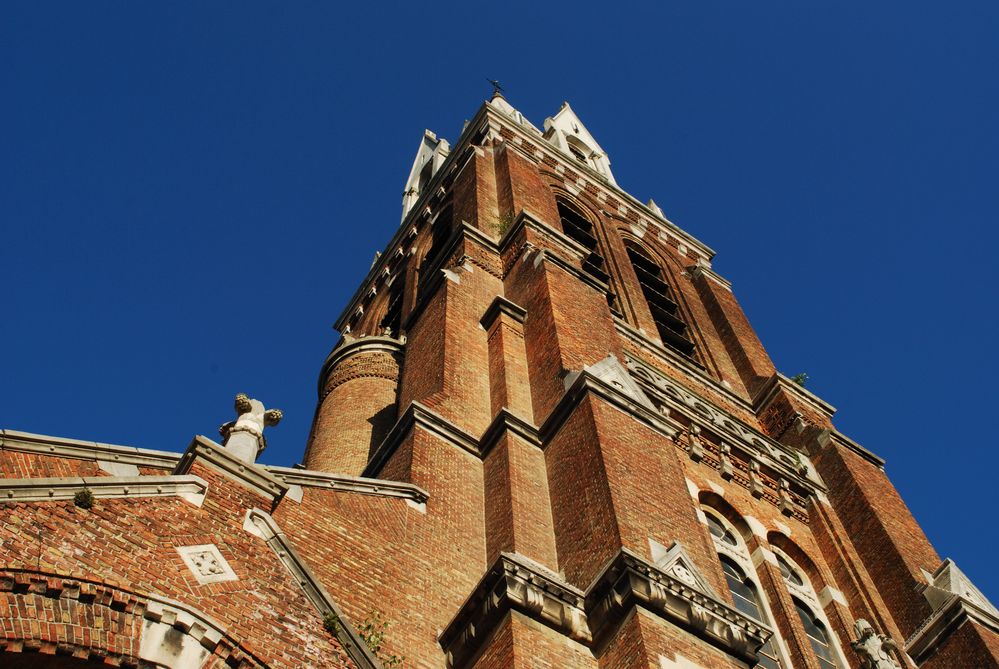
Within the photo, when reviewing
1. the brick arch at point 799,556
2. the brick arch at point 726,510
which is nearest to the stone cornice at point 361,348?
the brick arch at point 726,510

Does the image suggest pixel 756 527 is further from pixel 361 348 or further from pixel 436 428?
pixel 361 348

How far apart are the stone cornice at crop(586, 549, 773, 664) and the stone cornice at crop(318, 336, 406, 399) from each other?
13927 mm

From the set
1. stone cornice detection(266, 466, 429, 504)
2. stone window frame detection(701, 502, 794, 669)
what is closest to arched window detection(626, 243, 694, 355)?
stone window frame detection(701, 502, 794, 669)

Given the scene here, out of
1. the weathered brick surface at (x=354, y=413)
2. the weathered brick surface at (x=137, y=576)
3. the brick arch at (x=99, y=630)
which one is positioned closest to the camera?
the brick arch at (x=99, y=630)

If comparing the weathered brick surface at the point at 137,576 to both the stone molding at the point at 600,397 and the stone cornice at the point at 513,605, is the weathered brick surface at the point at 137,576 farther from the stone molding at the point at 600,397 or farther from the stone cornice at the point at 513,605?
the stone molding at the point at 600,397

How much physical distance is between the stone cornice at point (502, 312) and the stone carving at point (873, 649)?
22.4 ft

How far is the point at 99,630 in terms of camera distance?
26.4 feet

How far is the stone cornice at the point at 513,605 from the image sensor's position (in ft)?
34.1

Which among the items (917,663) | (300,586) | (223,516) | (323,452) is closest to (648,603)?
(300,586)

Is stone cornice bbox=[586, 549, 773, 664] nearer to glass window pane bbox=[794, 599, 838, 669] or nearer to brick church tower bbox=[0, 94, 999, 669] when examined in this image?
brick church tower bbox=[0, 94, 999, 669]

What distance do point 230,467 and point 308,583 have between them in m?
1.38

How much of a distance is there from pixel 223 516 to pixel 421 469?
415 centimetres

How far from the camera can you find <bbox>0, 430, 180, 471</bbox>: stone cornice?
33.0 feet

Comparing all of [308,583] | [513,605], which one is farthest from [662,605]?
[308,583]
